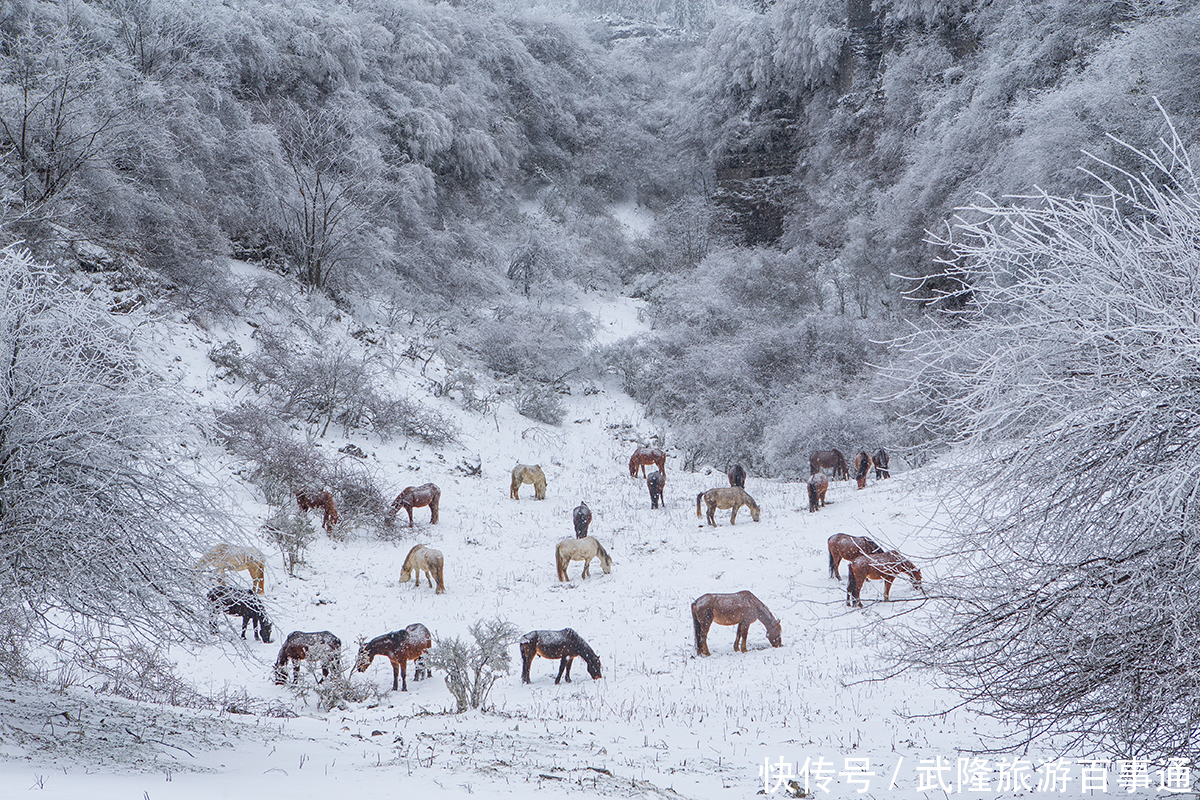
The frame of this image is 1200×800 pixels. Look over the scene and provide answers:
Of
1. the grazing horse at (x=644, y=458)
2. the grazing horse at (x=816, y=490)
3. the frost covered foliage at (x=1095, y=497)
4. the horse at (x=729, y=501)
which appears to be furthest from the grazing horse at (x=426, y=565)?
the frost covered foliage at (x=1095, y=497)

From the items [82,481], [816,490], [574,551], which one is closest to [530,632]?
[574,551]

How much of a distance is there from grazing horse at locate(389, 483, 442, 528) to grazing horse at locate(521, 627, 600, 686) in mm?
6666

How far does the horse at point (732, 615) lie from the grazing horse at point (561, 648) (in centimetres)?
131

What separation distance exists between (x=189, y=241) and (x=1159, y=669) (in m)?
21.6

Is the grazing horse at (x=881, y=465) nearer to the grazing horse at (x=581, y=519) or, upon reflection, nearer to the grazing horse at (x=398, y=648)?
the grazing horse at (x=581, y=519)

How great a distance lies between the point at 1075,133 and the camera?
1728cm

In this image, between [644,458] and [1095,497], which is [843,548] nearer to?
[1095,497]

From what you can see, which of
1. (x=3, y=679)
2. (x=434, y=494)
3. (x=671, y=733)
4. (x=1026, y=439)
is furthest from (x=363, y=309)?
(x=1026, y=439)

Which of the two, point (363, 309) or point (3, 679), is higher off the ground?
point (363, 309)

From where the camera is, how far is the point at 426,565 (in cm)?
1123

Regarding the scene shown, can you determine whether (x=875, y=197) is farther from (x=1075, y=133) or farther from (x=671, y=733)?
(x=671, y=733)

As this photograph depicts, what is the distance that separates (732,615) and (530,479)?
8.68 meters

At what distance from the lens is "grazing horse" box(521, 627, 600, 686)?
26.5 ft

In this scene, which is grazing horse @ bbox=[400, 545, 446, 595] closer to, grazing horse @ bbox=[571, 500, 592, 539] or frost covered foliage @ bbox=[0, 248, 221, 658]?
grazing horse @ bbox=[571, 500, 592, 539]
